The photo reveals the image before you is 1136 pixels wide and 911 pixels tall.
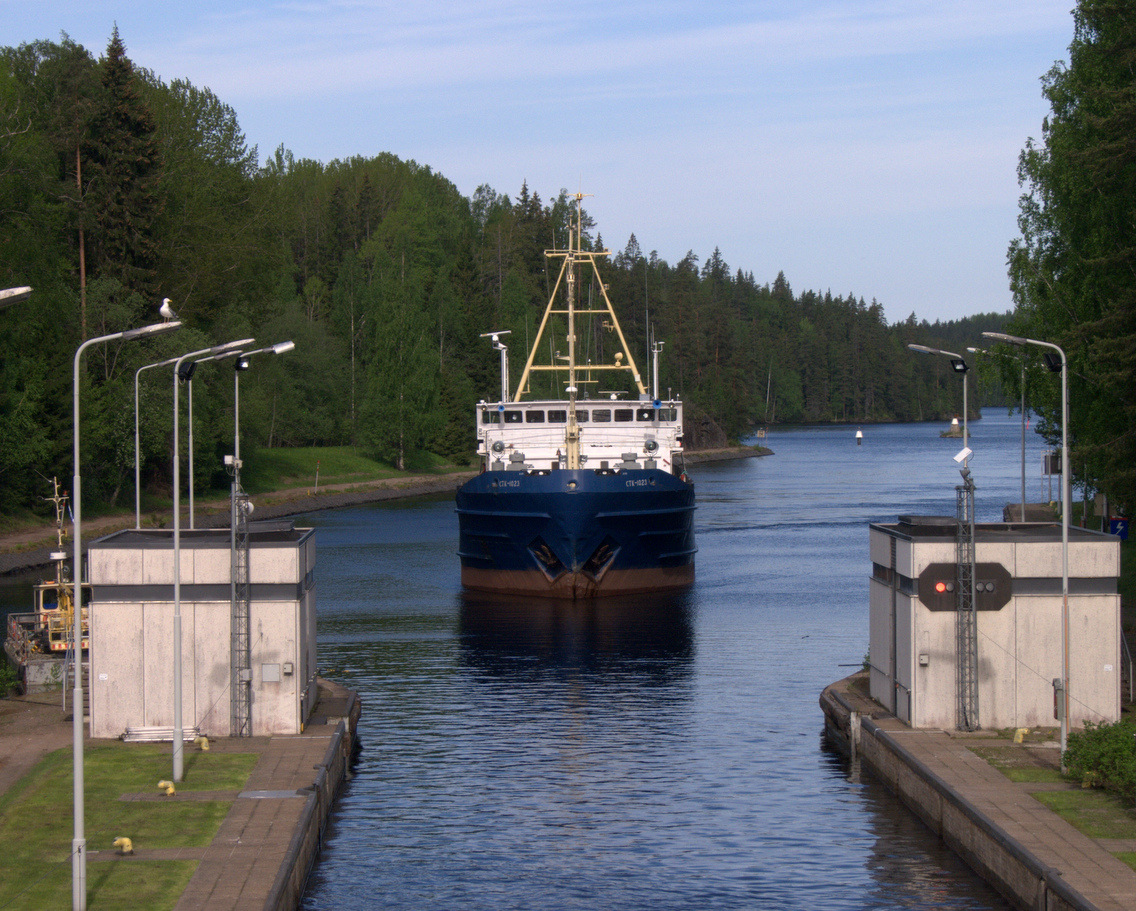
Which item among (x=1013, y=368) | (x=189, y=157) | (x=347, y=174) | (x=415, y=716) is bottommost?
(x=415, y=716)

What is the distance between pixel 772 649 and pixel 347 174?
12461 centimetres

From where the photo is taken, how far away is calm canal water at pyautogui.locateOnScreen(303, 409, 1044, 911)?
59.4 feet

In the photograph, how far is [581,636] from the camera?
38250mm

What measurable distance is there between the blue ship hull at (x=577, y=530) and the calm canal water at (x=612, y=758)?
3.58ft

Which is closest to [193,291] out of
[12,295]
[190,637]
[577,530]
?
[577,530]

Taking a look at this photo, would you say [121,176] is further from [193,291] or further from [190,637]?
[190,637]

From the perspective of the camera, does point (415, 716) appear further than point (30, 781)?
Yes

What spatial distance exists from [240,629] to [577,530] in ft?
68.7

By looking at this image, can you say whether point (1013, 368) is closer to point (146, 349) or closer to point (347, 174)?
point (146, 349)

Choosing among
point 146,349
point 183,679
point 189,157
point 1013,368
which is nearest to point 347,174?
point 189,157

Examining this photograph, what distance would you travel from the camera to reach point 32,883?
15305 mm

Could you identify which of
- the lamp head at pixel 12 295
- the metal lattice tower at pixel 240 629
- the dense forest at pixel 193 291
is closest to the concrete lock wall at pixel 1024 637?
the metal lattice tower at pixel 240 629

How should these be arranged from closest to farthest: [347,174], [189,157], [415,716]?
[415,716]
[189,157]
[347,174]

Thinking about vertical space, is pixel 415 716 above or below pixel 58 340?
below
